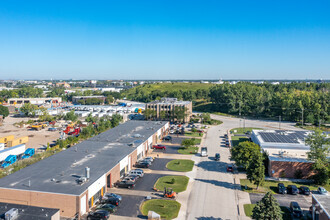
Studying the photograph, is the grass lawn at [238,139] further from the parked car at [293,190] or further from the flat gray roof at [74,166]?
the parked car at [293,190]

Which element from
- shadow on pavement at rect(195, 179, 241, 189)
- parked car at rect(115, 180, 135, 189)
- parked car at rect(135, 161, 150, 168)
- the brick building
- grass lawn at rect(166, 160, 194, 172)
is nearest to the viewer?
the brick building

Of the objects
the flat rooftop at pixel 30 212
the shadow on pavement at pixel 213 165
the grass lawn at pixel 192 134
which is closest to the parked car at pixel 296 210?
the shadow on pavement at pixel 213 165

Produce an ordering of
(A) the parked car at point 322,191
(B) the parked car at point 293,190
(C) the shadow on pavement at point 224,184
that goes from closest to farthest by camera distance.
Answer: (A) the parked car at point 322,191 < (B) the parked car at point 293,190 < (C) the shadow on pavement at point 224,184

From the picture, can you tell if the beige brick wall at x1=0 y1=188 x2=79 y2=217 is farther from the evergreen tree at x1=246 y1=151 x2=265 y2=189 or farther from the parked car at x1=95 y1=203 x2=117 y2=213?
the evergreen tree at x1=246 y1=151 x2=265 y2=189

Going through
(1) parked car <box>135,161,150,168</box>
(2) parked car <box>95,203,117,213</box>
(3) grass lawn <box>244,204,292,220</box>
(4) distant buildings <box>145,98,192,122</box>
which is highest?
(4) distant buildings <box>145,98,192,122</box>

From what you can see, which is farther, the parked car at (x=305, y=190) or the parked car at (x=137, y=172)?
the parked car at (x=137, y=172)

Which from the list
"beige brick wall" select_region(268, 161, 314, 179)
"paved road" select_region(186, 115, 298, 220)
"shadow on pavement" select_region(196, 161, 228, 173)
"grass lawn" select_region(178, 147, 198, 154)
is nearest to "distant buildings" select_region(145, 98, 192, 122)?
"grass lawn" select_region(178, 147, 198, 154)

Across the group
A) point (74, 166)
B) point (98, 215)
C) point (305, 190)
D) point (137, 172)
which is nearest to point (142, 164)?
point (137, 172)
